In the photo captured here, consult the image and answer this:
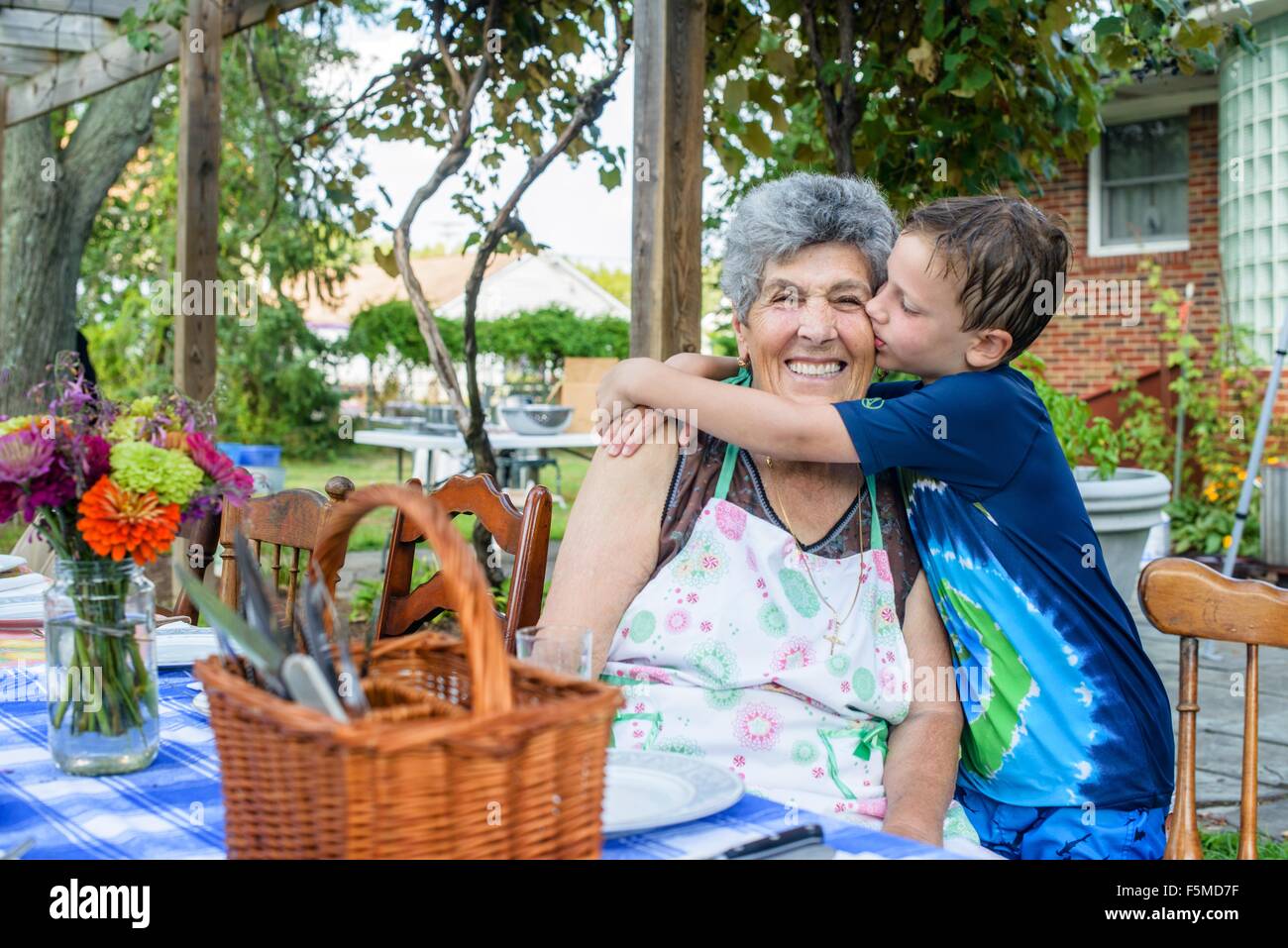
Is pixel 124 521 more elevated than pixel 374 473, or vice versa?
pixel 124 521

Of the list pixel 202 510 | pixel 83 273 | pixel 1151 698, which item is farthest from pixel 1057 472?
pixel 83 273

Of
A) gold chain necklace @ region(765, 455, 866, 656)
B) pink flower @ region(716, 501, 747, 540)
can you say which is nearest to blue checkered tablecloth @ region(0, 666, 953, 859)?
gold chain necklace @ region(765, 455, 866, 656)

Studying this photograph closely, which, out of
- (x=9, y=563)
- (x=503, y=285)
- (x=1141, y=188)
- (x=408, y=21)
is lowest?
(x=9, y=563)

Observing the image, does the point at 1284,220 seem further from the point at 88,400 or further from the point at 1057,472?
the point at 88,400

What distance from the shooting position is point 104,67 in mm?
5512

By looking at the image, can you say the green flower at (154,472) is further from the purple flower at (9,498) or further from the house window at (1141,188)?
the house window at (1141,188)

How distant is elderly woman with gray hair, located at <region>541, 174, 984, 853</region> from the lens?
1840 mm

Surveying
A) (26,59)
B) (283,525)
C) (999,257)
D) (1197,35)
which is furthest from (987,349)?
(26,59)

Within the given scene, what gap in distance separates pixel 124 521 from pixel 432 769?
0.60 metres

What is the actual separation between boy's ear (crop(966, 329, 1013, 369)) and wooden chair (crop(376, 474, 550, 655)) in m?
0.71

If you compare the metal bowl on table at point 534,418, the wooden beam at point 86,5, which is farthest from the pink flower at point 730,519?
the metal bowl on table at point 534,418

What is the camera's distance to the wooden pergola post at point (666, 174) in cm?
289

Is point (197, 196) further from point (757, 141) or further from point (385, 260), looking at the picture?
point (757, 141)
